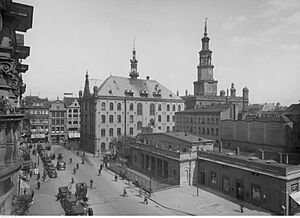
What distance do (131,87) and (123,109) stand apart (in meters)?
3.42

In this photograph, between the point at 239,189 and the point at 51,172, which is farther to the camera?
the point at 51,172

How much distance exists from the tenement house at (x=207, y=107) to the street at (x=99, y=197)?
13.5m

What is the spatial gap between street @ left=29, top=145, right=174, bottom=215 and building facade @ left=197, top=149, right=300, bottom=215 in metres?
4.38

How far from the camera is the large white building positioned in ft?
93.6

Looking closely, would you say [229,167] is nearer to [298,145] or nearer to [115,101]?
[298,145]

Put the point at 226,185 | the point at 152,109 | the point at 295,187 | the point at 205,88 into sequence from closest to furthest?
the point at 295,187
the point at 226,185
the point at 152,109
the point at 205,88

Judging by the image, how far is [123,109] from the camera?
99.2 feet

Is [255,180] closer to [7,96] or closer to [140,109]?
[7,96]

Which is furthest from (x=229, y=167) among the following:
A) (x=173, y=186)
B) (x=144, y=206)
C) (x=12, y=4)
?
(x=12, y=4)

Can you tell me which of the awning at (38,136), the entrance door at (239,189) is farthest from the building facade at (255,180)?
the awning at (38,136)

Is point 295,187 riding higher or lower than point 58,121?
lower

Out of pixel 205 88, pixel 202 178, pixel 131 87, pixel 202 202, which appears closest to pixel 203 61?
pixel 205 88

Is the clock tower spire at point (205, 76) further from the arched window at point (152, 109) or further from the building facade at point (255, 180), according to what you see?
the building facade at point (255, 180)

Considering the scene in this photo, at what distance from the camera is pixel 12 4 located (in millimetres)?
6043
